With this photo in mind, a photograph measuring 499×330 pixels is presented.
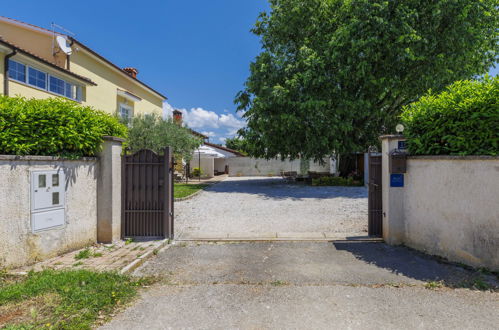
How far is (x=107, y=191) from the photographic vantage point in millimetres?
5531

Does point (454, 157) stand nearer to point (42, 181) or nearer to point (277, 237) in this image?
point (277, 237)

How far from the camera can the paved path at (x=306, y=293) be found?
295cm

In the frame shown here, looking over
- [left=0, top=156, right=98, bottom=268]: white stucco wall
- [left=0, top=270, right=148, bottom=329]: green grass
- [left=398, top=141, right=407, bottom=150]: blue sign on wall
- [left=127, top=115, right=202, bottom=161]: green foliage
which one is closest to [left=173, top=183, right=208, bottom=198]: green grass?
[left=127, top=115, right=202, bottom=161]: green foliage

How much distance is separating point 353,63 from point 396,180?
1136 cm

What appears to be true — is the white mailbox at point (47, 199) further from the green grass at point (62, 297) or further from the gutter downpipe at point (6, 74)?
the gutter downpipe at point (6, 74)

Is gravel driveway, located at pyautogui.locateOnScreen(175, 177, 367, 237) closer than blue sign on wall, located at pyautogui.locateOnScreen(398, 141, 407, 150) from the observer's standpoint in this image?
No

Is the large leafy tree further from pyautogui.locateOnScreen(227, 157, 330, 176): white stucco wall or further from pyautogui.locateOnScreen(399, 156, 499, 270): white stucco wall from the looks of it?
pyautogui.locateOnScreen(227, 157, 330, 176): white stucco wall

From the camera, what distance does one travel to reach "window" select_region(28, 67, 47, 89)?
12.5 meters

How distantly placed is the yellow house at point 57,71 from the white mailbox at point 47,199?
8.35m

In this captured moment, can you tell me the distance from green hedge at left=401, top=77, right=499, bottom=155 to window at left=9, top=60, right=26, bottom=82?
606 inches

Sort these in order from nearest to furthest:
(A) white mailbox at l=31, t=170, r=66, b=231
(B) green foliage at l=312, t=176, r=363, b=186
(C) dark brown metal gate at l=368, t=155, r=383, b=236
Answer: (A) white mailbox at l=31, t=170, r=66, b=231 < (C) dark brown metal gate at l=368, t=155, r=383, b=236 < (B) green foliage at l=312, t=176, r=363, b=186

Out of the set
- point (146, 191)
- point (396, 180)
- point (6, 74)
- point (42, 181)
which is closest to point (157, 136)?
point (6, 74)

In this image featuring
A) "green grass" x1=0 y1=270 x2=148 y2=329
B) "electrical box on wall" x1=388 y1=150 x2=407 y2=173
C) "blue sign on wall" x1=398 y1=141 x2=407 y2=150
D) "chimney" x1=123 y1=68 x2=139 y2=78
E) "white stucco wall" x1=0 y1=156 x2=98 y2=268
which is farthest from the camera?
"chimney" x1=123 y1=68 x2=139 y2=78

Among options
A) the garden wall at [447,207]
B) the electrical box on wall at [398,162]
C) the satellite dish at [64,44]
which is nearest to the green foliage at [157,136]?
the satellite dish at [64,44]
